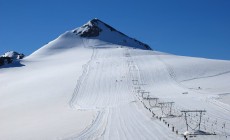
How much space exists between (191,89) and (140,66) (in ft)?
75.3

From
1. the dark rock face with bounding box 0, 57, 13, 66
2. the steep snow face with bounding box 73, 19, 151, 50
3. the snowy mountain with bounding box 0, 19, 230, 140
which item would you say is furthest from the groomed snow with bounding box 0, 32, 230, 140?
the steep snow face with bounding box 73, 19, 151, 50

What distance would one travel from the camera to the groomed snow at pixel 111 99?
2402 cm

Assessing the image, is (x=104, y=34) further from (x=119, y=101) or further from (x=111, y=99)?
(x=119, y=101)

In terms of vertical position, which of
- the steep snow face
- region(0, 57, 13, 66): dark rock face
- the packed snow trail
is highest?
the steep snow face

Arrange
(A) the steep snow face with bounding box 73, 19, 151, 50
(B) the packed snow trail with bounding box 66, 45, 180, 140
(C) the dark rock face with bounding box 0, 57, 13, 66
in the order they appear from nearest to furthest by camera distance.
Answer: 1. (B) the packed snow trail with bounding box 66, 45, 180, 140
2. (C) the dark rock face with bounding box 0, 57, 13, 66
3. (A) the steep snow face with bounding box 73, 19, 151, 50

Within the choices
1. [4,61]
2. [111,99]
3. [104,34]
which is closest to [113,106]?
[111,99]

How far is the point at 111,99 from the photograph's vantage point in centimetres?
4191

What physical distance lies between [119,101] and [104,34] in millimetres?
109880

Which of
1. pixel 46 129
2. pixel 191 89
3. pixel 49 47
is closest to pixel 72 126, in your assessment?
pixel 46 129

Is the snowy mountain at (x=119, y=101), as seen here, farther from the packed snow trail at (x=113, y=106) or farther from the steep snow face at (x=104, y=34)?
the steep snow face at (x=104, y=34)

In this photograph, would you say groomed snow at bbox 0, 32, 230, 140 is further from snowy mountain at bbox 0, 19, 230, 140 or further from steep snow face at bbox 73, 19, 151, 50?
steep snow face at bbox 73, 19, 151, 50

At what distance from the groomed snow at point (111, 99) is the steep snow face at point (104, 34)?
5882 centimetres

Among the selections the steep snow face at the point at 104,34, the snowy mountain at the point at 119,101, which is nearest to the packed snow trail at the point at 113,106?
the snowy mountain at the point at 119,101

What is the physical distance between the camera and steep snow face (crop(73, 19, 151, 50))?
140000mm
